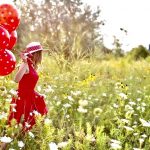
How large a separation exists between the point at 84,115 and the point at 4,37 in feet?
8.75

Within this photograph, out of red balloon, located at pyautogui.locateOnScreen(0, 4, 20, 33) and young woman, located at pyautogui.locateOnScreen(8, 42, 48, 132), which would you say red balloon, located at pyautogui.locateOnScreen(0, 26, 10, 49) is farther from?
young woman, located at pyautogui.locateOnScreen(8, 42, 48, 132)

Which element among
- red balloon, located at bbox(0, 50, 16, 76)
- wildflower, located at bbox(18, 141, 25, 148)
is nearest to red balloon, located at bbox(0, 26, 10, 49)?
red balloon, located at bbox(0, 50, 16, 76)

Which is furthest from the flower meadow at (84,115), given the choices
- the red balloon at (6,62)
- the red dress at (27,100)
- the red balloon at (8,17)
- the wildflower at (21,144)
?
the red balloon at (8,17)

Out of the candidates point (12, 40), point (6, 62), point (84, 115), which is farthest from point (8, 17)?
point (84, 115)

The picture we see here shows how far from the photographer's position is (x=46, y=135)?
13.3 ft

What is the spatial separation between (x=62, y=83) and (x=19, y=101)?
2.48 meters

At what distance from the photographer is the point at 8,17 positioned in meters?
3.67

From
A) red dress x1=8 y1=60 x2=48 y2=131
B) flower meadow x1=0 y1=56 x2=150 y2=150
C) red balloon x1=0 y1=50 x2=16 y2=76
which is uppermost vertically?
red balloon x1=0 y1=50 x2=16 y2=76

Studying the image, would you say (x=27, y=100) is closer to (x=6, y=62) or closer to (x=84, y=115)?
(x=6, y=62)

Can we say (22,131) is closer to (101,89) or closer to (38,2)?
(101,89)

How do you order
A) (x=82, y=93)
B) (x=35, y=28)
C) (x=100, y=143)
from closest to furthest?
(x=100, y=143) → (x=82, y=93) → (x=35, y=28)

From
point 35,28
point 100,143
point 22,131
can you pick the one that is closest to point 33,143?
point 22,131

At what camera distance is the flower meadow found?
4148mm

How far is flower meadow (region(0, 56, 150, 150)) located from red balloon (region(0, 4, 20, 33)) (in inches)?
27.6
